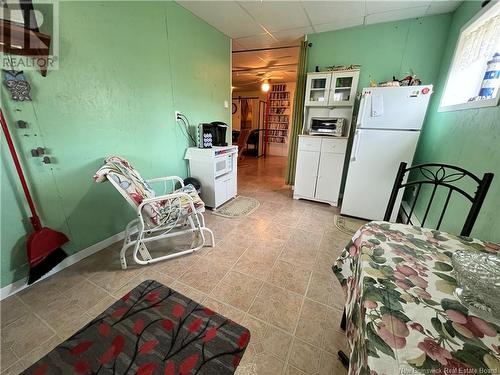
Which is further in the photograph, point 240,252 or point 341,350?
point 240,252

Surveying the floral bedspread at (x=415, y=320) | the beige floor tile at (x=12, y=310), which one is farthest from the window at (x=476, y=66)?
the beige floor tile at (x=12, y=310)

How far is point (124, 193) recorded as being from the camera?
5.15 feet

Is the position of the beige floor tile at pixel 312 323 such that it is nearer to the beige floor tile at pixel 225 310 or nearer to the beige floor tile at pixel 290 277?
the beige floor tile at pixel 290 277

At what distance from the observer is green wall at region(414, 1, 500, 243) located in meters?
1.24

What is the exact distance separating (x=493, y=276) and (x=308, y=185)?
2606 millimetres

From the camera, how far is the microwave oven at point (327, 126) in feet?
9.63

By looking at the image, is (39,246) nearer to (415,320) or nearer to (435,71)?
(415,320)

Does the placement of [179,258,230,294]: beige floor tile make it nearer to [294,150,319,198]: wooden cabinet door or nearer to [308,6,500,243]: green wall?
[308,6,500,243]: green wall

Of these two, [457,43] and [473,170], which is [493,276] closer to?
[473,170]

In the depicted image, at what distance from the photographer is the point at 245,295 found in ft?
4.96

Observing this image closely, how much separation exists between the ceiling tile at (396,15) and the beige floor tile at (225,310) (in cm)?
355

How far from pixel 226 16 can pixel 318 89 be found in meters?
1.60

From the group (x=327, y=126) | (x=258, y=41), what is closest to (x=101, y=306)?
(x=327, y=126)

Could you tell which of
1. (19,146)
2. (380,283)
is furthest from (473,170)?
(19,146)
